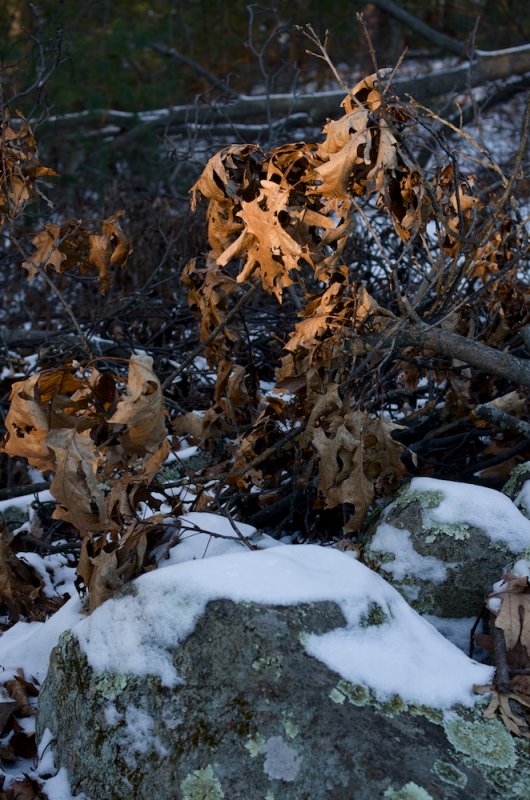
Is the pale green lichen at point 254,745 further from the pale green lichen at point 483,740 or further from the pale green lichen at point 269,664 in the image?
the pale green lichen at point 483,740

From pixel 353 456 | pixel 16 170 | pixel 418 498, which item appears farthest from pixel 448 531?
pixel 16 170

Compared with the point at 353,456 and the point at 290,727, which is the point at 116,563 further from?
the point at 353,456

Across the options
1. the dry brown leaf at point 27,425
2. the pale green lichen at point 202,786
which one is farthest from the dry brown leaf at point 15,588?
the pale green lichen at point 202,786

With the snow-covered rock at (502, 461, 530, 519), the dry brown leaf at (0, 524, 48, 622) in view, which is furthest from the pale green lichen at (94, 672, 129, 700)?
the snow-covered rock at (502, 461, 530, 519)

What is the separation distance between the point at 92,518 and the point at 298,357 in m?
0.96

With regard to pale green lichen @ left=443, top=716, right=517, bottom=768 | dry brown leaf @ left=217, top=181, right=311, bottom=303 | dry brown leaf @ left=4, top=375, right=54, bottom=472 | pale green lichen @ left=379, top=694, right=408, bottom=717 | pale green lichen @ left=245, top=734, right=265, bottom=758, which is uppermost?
dry brown leaf @ left=217, top=181, right=311, bottom=303

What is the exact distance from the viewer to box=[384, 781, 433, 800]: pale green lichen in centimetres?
173

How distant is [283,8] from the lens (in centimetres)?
973

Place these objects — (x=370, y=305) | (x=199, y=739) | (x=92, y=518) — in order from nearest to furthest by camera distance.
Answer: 1. (x=199, y=739)
2. (x=92, y=518)
3. (x=370, y=305)

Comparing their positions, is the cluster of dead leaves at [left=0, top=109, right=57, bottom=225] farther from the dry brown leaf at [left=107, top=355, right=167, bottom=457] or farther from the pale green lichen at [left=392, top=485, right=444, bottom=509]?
the pale green lichen at [left=392, top=485, right=444, bottom=509]

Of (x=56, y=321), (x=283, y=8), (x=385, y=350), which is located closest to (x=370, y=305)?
(x=385, y=350)

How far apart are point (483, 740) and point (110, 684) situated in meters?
0.83

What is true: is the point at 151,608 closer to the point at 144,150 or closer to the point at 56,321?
the point at 56,321

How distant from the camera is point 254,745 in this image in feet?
6.06
